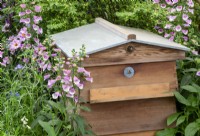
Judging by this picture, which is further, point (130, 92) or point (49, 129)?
point (130, 92)

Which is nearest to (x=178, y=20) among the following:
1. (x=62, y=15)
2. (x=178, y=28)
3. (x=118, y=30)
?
(x=178, y=28)

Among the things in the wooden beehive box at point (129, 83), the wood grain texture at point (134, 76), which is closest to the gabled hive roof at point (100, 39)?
the wooden beehive box at point (129, 83)

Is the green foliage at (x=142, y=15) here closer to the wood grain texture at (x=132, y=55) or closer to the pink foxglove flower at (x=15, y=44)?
the pink foxglove flower at (x=15, y=44)

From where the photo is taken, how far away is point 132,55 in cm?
359

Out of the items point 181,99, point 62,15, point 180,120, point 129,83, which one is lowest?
point 180,120

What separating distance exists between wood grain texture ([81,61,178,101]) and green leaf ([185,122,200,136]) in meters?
0.31

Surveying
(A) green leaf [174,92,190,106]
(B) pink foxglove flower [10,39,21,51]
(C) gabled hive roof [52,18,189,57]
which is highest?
(C) gabled hive roof [52,18,189,57]

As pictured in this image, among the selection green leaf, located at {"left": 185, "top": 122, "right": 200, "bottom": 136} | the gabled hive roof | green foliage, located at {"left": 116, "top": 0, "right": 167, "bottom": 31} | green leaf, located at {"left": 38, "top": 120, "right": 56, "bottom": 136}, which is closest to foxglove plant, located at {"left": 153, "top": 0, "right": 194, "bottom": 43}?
green foliage, located at {"left": 116, "top": 0, "right": 167, "bottom": 31}

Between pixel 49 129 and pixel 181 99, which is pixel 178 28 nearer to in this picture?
pixel 181 99

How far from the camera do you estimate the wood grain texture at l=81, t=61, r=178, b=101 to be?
11.7ft

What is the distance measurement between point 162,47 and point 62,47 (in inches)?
31.1

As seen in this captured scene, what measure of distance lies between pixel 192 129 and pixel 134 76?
59 centimetres

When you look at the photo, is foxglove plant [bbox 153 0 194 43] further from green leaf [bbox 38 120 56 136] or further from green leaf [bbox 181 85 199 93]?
green leaf [bbox 38 120 56 136]

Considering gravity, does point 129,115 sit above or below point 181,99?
below
